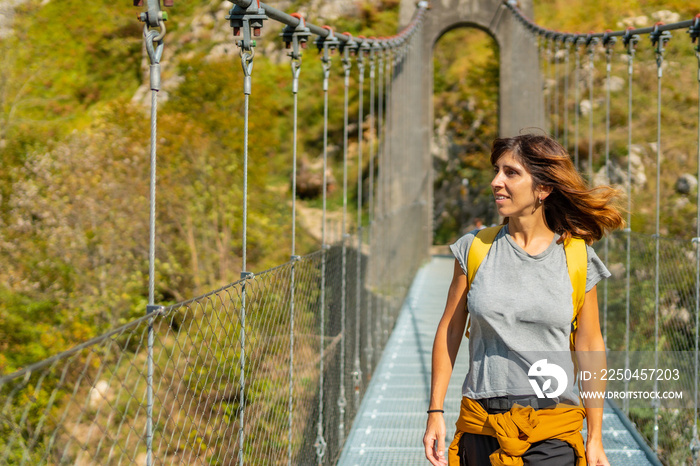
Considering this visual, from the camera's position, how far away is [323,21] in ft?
63.7

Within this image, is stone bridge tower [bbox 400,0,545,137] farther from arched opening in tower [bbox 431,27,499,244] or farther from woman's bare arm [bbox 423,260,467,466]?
woman's bare arm [bbox 423,260,467,466]

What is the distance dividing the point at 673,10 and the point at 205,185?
9728 millimetres

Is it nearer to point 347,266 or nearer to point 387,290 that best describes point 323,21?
point 387,290

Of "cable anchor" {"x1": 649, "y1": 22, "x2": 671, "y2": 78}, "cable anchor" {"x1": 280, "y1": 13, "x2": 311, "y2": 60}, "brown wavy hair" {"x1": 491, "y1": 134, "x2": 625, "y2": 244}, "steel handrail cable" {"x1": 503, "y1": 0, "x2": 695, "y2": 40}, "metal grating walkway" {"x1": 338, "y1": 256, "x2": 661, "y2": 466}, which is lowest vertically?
"metal grating walkway" {"x1": 338, "y1": 256, "x2": 661, "y2": 466}

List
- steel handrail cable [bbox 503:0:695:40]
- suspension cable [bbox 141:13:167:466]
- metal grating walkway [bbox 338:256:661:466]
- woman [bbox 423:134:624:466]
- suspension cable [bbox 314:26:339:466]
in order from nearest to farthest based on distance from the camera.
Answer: suspension cable [bbox 141:13:167:466], woman [bbox 423:134:624:466], suspension cable [bbox 314:26:339:466], steel handrail cable [bbox 503:0:695:40], metal grating walkway [bbox 338:256:661:466]

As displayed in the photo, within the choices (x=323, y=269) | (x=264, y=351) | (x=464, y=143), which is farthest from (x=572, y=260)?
(x=464, y=143)

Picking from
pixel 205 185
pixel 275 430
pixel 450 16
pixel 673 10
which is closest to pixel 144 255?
pixel 205 185

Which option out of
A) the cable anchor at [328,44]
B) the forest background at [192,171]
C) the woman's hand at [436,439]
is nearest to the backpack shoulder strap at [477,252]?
the woman's hand at [436,439]

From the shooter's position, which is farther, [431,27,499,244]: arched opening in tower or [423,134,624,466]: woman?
[431,27,499,244]: arched opening in tower

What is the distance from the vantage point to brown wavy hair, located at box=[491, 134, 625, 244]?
1497 millimetres

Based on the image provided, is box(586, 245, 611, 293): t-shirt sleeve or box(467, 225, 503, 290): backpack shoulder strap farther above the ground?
box(467, 225, 503, 290): backpack shoulder strap

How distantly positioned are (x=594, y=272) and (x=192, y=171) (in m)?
10.2

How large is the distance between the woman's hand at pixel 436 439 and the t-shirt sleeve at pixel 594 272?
39 cm

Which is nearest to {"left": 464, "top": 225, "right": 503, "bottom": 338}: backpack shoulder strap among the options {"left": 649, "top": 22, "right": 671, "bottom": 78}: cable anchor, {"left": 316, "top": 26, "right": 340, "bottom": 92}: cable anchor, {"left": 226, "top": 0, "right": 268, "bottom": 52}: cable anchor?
{"left": 226, "top": 0, "right": 268, "bottom": 52}: cable anchor
